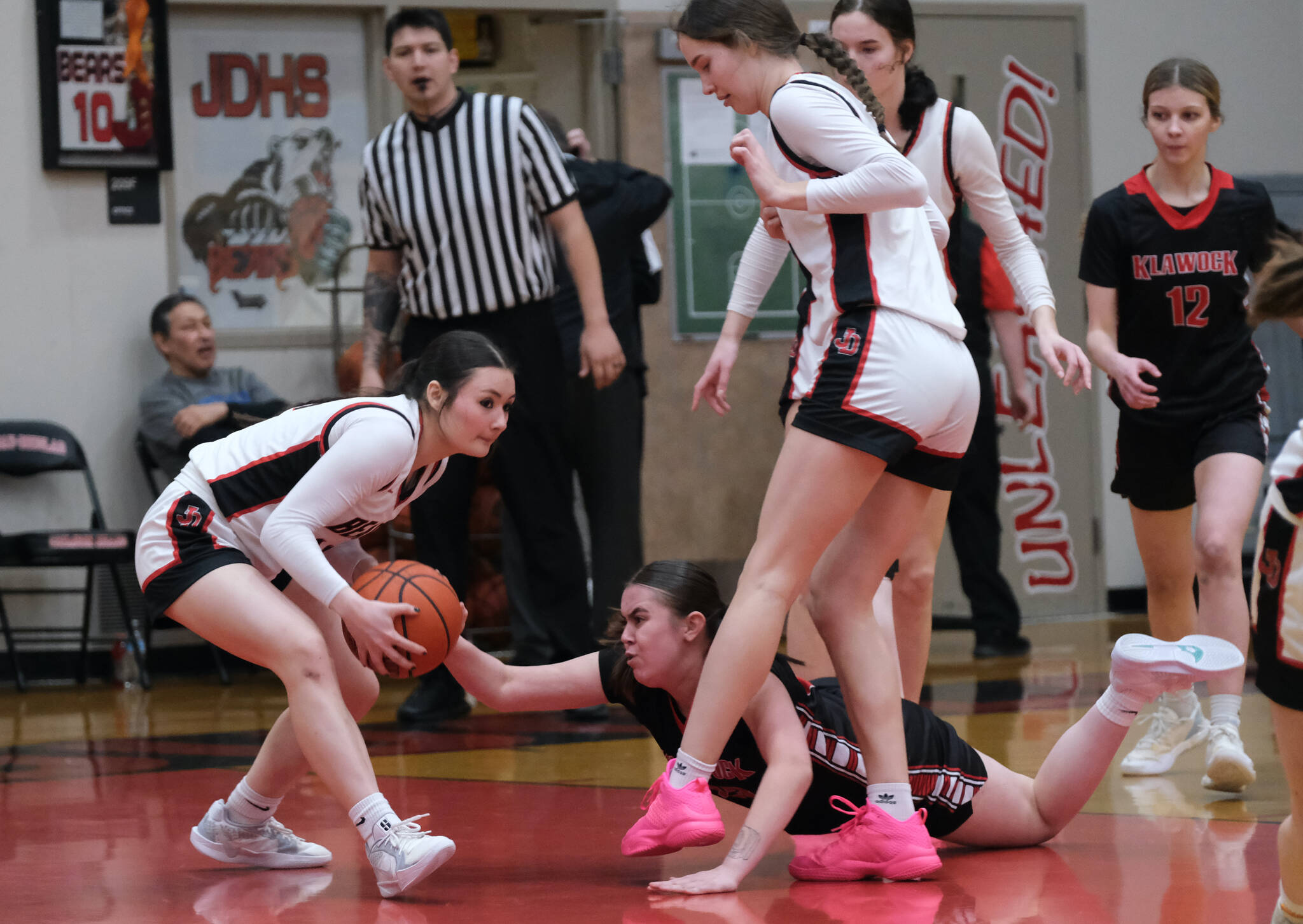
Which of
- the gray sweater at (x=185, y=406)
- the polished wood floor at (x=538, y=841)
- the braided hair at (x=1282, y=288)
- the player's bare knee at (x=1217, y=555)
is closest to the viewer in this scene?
the braided hair at (x=1282, y=288)

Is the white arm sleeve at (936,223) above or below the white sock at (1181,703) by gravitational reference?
above

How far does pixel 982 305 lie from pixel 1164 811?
325 cm

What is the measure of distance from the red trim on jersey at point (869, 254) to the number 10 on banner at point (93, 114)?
543 centimetres

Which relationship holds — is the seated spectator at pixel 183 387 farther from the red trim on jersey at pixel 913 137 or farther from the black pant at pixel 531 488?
the red trim on jersey at pixel 913 137

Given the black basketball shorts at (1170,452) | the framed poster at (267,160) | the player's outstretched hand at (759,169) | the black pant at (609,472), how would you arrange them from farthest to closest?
the framed poster at (267,160) < the black pant at (609,472) < the black basketball shorts at (1170,452) < the player's outstretched hand at (759,169)

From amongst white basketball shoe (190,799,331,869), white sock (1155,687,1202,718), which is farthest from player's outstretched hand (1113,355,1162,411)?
white basketball shoe (190,799,331,869)

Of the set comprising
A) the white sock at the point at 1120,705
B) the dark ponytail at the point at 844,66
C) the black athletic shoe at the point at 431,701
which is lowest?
the black athletic shoe at the point at 431,701

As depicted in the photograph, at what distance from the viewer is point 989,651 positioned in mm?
6816

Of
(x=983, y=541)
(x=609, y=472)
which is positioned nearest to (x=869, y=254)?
(x=609, y=472)

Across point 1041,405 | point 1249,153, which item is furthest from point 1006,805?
point 1249,153

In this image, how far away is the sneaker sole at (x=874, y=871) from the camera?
8.78 feet

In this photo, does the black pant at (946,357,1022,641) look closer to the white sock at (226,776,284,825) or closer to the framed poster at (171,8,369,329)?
the framed poster at (171,8,369,329)

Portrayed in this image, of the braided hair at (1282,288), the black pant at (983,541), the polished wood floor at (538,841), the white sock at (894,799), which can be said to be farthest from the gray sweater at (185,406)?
the braided hair at (1282,288)

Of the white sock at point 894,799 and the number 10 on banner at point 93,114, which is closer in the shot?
the white sock at point 894,799
